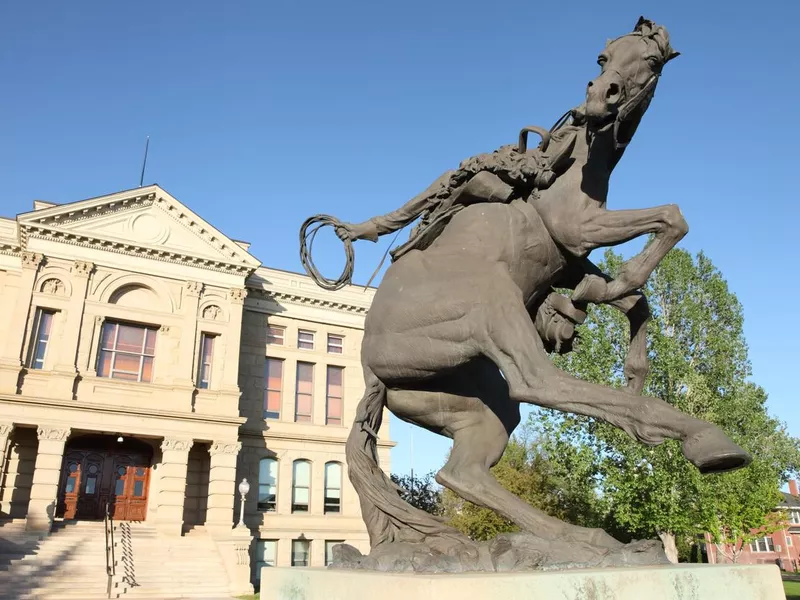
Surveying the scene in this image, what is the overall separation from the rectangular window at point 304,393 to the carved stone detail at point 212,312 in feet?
17.9

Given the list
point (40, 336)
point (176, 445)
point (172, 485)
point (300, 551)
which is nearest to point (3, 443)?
point (40, 336)

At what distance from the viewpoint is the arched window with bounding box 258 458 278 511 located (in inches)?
1185

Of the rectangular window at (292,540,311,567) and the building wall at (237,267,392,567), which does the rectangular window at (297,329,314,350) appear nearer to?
the building wall at (237,267,392,567)

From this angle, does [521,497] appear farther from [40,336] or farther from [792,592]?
[40,336]

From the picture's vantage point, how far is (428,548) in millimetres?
3271

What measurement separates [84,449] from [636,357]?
2826 cm

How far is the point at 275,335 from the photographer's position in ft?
109

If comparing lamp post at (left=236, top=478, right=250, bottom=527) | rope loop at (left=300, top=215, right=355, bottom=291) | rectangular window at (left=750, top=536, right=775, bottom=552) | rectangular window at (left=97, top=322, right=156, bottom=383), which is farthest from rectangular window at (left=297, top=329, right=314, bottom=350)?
rectangular window at (left=750, top=536, right=775, bottom=552)

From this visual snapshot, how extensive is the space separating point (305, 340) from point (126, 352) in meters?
9.26

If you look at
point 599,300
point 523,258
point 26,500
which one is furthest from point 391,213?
point 26,500

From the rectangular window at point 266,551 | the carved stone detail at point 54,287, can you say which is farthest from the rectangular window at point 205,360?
the rectangular window at point 266,551

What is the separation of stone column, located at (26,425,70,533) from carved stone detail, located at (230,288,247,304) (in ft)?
29.6

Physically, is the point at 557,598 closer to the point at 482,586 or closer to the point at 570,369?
the point at 482,586

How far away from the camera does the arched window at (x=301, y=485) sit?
31.0 meters
